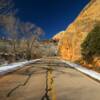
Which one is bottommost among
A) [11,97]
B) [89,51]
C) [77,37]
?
[11,97]

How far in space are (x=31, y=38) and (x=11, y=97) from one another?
71.4 metres

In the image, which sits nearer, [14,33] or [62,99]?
[62,99]

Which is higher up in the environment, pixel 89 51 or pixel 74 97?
pixel 89 51

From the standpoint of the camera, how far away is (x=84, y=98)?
32.5 feet

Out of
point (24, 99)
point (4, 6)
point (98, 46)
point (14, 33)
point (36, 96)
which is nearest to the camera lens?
point (24, 99)

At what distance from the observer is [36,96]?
10.4 metres

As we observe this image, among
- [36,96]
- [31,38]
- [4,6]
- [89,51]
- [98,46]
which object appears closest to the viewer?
[36,96]

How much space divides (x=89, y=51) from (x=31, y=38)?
50.0 metres

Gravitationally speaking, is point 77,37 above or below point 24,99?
above

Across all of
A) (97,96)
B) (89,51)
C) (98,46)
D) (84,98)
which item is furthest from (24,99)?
(89,51)

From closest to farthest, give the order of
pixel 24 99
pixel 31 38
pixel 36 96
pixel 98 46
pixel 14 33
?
1. pixel 24 99
2. pixel 36 96
3. pixel 98 46
4. pixel 14 33
5. pixel 31 38

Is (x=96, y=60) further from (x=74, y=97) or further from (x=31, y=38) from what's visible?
(x=31, y=38)

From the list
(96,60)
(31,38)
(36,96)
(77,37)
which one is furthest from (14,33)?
(36,96)

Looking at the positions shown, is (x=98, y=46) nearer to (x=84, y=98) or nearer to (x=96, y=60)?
(x=96, y=60)
